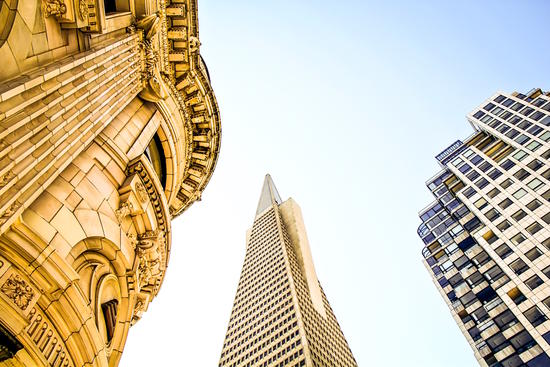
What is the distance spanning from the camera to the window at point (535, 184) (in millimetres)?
44569

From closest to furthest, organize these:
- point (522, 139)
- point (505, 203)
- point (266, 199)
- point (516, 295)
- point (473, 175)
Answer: point (516, 295) < point (505, 203) < point (522, 139) < point (473, 175) < point (266, 199)

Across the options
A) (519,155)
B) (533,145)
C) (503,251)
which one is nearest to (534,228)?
(503,251)

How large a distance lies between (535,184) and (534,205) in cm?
368

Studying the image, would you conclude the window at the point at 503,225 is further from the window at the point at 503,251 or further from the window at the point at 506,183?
the window at the point at 506,183

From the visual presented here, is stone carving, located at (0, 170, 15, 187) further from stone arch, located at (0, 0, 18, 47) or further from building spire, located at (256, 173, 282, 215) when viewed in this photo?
building spire, located at (256, 173, 282, 215)

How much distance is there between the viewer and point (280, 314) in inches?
3130

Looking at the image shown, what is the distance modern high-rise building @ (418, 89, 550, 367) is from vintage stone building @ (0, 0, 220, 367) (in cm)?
4249

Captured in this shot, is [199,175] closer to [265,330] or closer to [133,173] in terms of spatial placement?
[133,173]

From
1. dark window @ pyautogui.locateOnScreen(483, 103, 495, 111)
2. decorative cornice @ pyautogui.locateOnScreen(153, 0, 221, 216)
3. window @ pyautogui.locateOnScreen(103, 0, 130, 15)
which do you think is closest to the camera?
window @ pyautogui.locateOnScreen(103, 0, 130, 15)

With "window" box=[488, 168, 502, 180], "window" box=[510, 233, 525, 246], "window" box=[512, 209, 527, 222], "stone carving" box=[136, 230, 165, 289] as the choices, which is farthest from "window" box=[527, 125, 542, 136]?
"stone carving" box=[136, 230, 165, 289]

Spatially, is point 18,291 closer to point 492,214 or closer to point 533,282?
point 533,282

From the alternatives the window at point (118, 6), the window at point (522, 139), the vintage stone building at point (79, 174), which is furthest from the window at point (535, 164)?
the window at point (118, 6)

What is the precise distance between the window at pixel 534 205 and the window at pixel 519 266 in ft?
24.0

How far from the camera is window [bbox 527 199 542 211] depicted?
43000 mm
